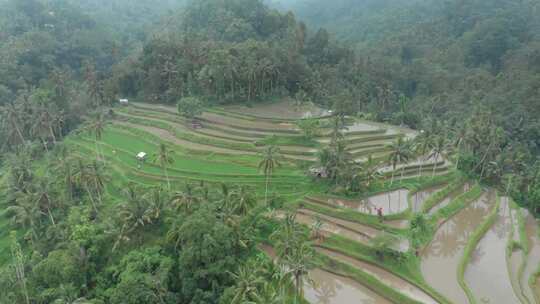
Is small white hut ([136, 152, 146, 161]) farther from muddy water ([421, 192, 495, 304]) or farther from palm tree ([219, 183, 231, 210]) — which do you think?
muddy water ([421, 192, 495, 304])

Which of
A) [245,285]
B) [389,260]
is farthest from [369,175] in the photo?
[245,285]

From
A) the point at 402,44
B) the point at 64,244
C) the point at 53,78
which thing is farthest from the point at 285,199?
the point at 402,44

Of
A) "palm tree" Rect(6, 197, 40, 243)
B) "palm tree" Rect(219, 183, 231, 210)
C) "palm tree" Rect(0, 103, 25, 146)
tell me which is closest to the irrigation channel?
"palm tree" Rect(219, 183, 231, 210)

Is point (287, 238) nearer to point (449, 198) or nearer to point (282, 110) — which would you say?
point (449, 198)

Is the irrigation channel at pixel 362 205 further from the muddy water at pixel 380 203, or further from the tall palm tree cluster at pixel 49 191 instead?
the tall palm tree cluster at pixel 49 191

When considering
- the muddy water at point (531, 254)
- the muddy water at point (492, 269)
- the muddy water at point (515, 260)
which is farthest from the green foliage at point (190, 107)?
the muddy water at point (531, 254)

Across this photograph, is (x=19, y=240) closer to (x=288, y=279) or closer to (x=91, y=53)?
(x=288, y=279)
